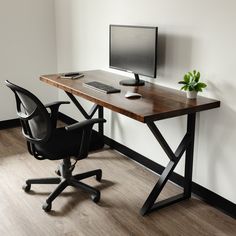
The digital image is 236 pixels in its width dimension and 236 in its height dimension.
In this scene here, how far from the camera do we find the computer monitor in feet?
9.13

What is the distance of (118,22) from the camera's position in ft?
10.8

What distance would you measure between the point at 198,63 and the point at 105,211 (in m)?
1.25

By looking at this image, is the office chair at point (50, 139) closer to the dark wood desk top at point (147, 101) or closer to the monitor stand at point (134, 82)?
the dark wood desk top at point (147, 101)

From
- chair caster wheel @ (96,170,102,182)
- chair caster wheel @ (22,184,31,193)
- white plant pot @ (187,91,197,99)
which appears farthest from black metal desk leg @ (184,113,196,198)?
chair caster wheel @ (22,184,31,193)

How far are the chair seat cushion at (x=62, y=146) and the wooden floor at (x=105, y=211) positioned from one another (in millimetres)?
410

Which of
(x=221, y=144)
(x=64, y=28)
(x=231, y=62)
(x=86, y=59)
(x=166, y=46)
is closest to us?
(x=231, y=62)

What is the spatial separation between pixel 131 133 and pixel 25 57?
5.69 ft

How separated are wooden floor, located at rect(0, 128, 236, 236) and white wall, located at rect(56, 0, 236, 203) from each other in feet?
0.76

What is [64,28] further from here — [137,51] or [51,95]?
[137,51]

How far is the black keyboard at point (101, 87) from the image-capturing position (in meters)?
2.75

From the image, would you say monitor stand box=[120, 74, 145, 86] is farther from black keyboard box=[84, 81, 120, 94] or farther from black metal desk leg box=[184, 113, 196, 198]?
black metal desk leg box=[184, 113, 196, 198]

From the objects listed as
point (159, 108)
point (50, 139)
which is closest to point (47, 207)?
point (50, 139)

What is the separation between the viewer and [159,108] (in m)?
2.33

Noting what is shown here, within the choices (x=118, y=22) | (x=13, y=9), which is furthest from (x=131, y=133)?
(x=13, y=9)
